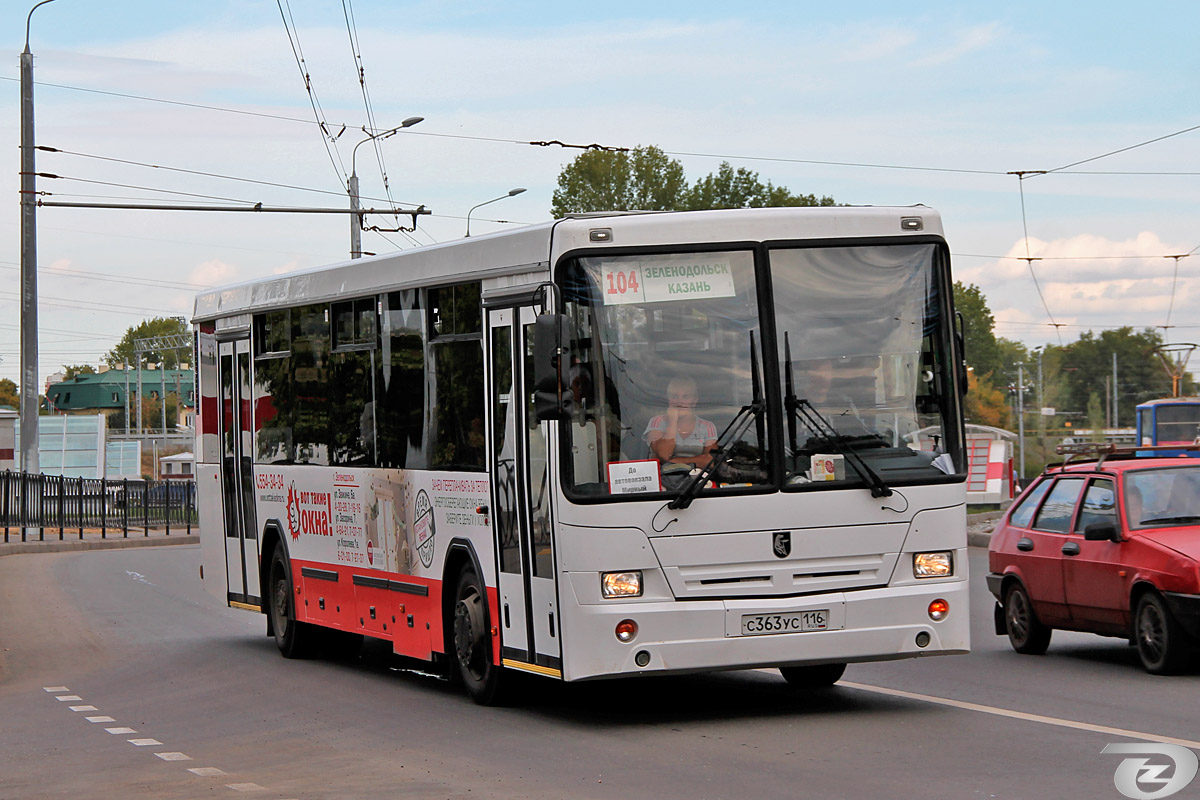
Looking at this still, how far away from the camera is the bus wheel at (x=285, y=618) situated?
15.9m

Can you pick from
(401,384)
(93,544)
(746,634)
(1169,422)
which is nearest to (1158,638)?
(746,634)

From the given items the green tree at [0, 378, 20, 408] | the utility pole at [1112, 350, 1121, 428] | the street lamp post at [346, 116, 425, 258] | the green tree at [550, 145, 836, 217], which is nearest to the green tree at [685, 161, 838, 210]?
the green tree at [550, 145, 836, 217]

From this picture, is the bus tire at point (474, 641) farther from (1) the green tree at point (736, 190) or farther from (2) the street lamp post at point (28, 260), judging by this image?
(1) the green tree at point (736, 190)

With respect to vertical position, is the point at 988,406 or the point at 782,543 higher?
the point at 988,406

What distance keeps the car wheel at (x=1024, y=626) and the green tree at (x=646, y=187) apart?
8287cm

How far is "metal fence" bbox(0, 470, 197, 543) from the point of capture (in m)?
39.7

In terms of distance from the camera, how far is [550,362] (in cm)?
998

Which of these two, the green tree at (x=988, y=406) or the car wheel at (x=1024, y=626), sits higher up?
the green tree at (x=988, y=406)

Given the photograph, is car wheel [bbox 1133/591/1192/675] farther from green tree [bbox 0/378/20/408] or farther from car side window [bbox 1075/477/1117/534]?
green tree [bbox 0/378/20/408]

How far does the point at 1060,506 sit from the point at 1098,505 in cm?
65

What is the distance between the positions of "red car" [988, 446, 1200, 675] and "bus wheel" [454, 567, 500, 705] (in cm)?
468

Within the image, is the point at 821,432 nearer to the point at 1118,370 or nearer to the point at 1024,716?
the point at 1024,716

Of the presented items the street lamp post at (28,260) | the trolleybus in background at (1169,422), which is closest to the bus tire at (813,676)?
the street lamp post at (28,260)

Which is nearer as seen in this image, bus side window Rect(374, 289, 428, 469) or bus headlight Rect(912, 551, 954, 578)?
bus headlight Rect(912, 551, 954, 578)
